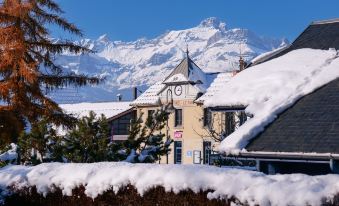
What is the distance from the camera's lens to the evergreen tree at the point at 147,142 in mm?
13280

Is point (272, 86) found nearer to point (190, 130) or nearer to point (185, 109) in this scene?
point (190, 130)

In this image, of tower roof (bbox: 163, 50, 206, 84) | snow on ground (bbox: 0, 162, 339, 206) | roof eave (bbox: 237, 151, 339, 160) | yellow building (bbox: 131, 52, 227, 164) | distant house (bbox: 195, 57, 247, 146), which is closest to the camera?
snow on ground (bbox: 0, 162, 339, 206)

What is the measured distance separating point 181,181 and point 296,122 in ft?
18.1

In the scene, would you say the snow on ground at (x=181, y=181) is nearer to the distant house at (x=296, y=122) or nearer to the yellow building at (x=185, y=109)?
the distant house at (x=296, y=122)

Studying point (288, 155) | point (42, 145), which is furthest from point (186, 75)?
point (288, 155)

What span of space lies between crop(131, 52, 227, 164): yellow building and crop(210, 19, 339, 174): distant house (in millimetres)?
26787

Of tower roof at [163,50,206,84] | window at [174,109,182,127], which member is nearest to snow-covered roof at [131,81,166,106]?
tower roof at [163,50,206,84]

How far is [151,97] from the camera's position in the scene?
1874 inches

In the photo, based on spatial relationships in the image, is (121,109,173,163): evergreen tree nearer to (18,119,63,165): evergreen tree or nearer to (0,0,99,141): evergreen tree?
(18,119,63,165): evergreen tree

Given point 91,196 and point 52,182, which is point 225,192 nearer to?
point 91,196

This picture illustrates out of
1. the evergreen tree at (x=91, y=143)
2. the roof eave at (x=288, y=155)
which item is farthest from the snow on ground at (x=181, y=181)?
the roof eave at (x=288, y=155)

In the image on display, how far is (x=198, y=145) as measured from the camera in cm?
4344

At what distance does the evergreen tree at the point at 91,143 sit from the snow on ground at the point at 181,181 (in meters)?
2.30

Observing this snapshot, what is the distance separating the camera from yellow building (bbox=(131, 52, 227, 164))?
43.2 meters
